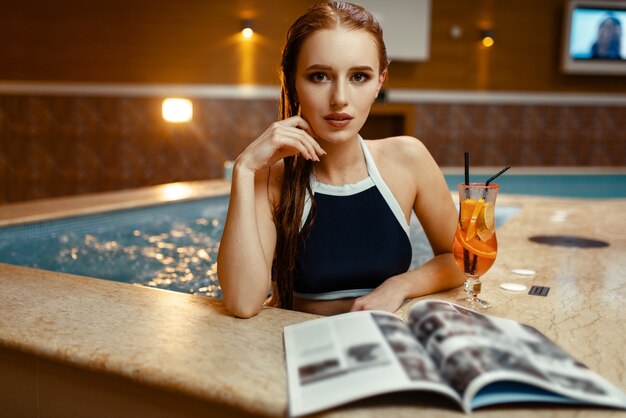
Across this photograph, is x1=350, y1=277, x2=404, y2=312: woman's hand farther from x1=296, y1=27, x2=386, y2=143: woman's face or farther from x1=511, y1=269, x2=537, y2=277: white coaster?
x1=511, y1=269, x2=537, y2=277: white coaster

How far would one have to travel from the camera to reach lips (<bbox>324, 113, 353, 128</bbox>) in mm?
1417

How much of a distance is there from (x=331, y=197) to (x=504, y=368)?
81cm

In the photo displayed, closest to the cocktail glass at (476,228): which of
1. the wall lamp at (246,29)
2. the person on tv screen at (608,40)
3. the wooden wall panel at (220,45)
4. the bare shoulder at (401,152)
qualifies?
the bare shoulder at (401,152)

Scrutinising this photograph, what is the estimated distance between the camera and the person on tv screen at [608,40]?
8391mm

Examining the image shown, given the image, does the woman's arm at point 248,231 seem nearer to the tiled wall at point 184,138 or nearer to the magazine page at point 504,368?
→ the magazine page at point 504,368

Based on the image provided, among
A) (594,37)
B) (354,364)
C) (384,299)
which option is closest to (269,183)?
(384,299)

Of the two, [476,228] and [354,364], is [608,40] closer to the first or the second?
[476,228]

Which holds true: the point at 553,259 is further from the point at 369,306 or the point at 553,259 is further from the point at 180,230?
the point at 180,230

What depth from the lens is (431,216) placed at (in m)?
1.70

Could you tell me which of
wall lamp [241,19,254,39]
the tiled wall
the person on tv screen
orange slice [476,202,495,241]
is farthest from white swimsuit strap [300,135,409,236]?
the person on tv screen

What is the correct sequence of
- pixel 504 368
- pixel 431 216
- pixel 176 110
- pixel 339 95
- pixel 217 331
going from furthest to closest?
pixel 176 110 < pixel 431 216 < pixel 339 95 < pixel 217 331 < pixel 504 368

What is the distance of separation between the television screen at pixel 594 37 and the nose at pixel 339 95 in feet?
26.5

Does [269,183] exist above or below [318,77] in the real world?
below

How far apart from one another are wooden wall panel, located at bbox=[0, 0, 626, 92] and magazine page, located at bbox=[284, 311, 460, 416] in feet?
21.1
